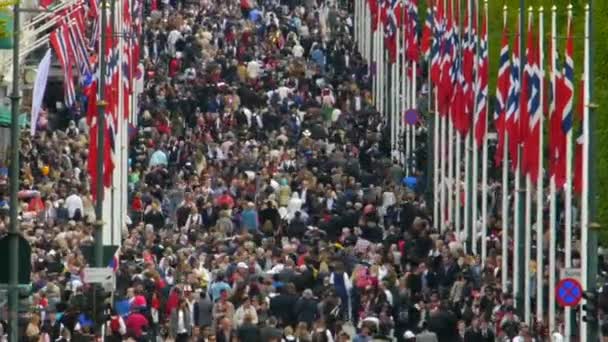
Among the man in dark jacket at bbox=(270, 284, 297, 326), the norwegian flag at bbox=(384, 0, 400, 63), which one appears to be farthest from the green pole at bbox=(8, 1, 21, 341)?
the norwegian flag at bbox=(384, 0, 400, 63)

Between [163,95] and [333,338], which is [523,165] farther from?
[163,95]

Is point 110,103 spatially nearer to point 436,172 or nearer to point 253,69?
point 436,172

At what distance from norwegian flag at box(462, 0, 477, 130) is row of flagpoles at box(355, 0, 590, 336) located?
20 mm

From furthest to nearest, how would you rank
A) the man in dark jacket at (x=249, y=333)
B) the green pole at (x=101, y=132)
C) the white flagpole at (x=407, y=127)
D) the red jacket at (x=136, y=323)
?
the white flagpole at (x=407, y=127) < the green pole at (x=101, y=132) < the red jacket at (x=136, y=323) < the man in dark jacket at (x=249, y=333)

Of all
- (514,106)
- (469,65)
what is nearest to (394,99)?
(469,65)

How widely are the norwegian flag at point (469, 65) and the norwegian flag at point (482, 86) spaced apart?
→ 23.9 inches

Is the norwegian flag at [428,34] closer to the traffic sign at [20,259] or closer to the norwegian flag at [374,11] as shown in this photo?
the norwegian flag at [374,11]

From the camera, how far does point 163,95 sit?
297 feet

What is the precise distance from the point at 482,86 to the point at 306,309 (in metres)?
10.6

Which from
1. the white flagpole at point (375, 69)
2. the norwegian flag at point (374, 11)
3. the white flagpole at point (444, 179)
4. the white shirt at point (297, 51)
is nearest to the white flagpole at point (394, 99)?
the norwegian flag at point (374, 11)

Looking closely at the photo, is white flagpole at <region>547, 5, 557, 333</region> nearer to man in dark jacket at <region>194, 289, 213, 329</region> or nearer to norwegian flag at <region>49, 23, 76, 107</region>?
man in dark jacket at <region>194, 289, 213, 329</region>

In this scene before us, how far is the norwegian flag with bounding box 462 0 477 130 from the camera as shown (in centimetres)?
6738

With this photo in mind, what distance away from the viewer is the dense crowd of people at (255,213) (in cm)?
5603

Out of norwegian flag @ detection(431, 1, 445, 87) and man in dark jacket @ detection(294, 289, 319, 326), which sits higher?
norwegian flag @ detection(431, 1, 445, 87)
